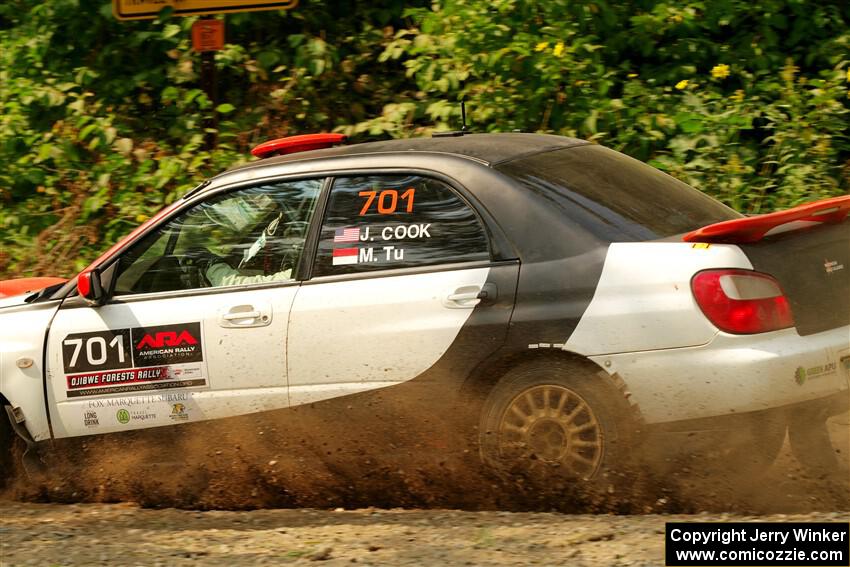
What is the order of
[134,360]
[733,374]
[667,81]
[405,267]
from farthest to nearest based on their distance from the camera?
[667,81]
[134,360]
[405,267]
[733,374]

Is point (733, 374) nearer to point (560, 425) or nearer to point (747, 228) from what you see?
point (747, 228)

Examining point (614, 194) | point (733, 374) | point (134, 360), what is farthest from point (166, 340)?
point (733, 374)

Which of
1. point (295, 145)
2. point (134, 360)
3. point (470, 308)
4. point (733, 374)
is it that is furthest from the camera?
point (295, 145)

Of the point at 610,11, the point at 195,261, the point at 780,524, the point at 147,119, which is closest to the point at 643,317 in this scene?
the point at 780,524

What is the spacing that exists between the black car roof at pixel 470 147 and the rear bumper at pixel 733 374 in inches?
42.2

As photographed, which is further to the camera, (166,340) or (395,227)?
(166,340)

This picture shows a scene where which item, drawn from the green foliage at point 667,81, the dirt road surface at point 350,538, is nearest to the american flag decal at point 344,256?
the dirt road surface at point 350,538

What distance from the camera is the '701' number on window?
482 cm

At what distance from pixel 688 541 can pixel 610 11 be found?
5910mm

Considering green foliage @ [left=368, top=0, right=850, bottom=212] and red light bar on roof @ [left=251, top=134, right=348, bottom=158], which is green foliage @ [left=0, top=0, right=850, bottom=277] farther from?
red light bar on roof @ [left=251, top=134, right=348, bottom=158]

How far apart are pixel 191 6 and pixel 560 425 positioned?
5.10 meters

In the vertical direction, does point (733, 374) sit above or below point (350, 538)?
above

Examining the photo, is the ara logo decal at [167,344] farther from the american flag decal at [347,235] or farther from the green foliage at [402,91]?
the green foliage at [402,91]

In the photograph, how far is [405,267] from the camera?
15.5 ft
